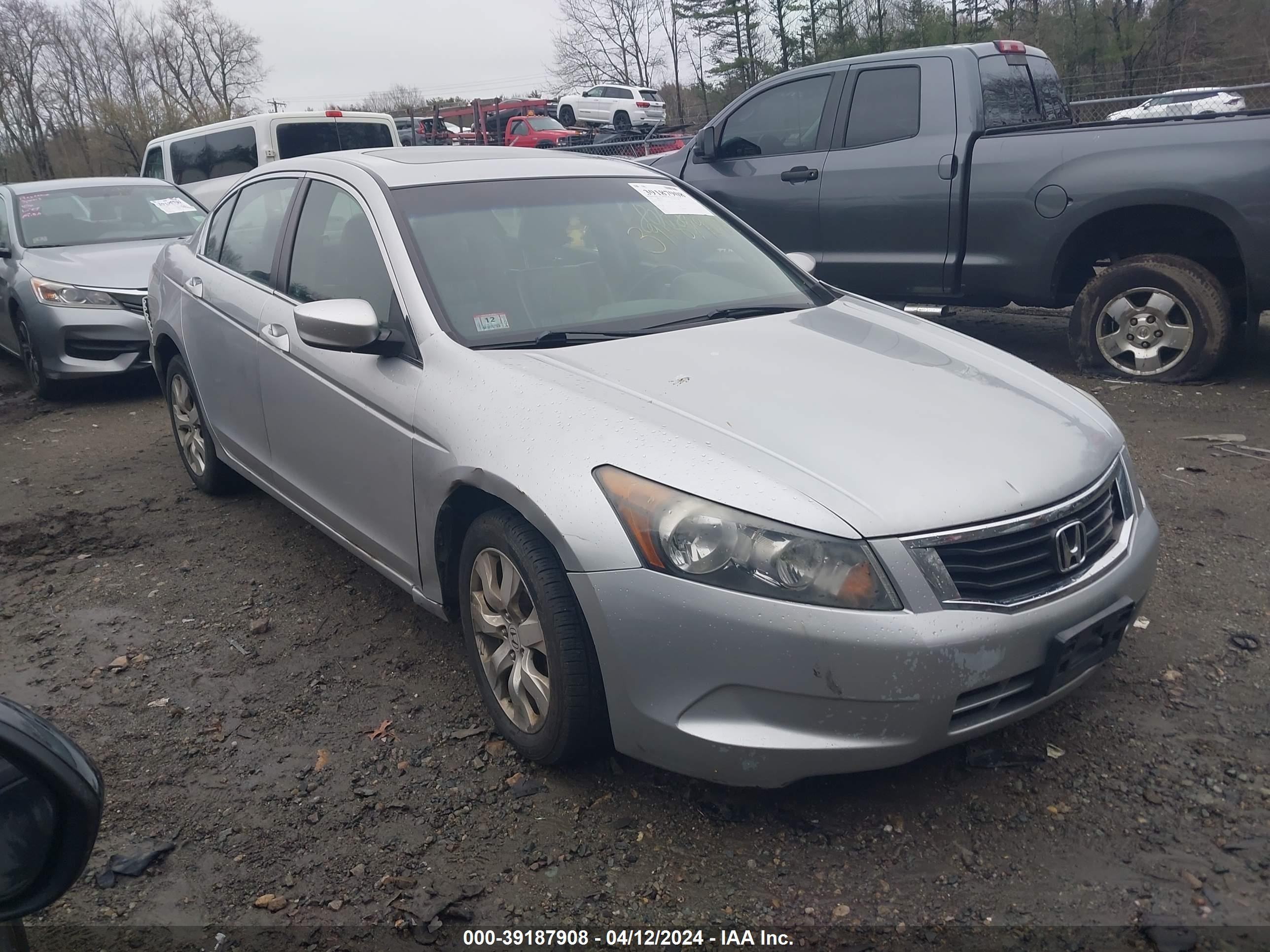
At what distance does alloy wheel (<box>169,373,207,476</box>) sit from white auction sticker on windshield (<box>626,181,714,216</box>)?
7.80 ft

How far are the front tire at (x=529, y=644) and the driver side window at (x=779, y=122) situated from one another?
17.2 feet

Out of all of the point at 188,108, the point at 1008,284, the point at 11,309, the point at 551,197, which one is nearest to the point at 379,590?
the point at 551,197

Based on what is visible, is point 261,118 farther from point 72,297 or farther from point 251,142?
point 72,297

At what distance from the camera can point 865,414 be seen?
8.56 ft

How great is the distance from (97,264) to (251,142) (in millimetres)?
5377

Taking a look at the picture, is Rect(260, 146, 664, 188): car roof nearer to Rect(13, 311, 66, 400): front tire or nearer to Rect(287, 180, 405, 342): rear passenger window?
Rect(287, 180, 405, 342): rear passenger window

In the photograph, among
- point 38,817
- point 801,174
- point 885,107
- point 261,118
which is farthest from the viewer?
point 261,118

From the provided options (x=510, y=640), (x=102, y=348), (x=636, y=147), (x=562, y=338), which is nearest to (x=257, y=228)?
(x=562, y=338)

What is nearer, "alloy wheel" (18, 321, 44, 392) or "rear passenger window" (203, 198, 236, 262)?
"rear passenger window" (203, 198, 236, 262)

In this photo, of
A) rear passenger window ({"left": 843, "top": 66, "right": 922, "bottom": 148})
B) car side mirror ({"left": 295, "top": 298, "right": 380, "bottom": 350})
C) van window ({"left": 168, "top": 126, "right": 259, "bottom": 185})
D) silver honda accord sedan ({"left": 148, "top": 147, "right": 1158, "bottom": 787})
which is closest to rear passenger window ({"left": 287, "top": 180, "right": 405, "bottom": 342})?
silver honda accord sedan ({"left": 148, "top": 147, "right": 1158, "bottom": 787})

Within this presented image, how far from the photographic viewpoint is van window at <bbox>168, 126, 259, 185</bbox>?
12227 millimetres

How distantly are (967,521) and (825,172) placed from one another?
202 inches

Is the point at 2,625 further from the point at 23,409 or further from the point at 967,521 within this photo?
the point at 23,409

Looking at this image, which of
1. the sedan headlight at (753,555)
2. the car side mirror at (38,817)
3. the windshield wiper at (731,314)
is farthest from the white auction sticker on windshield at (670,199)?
the car side mirror at (38,817)
